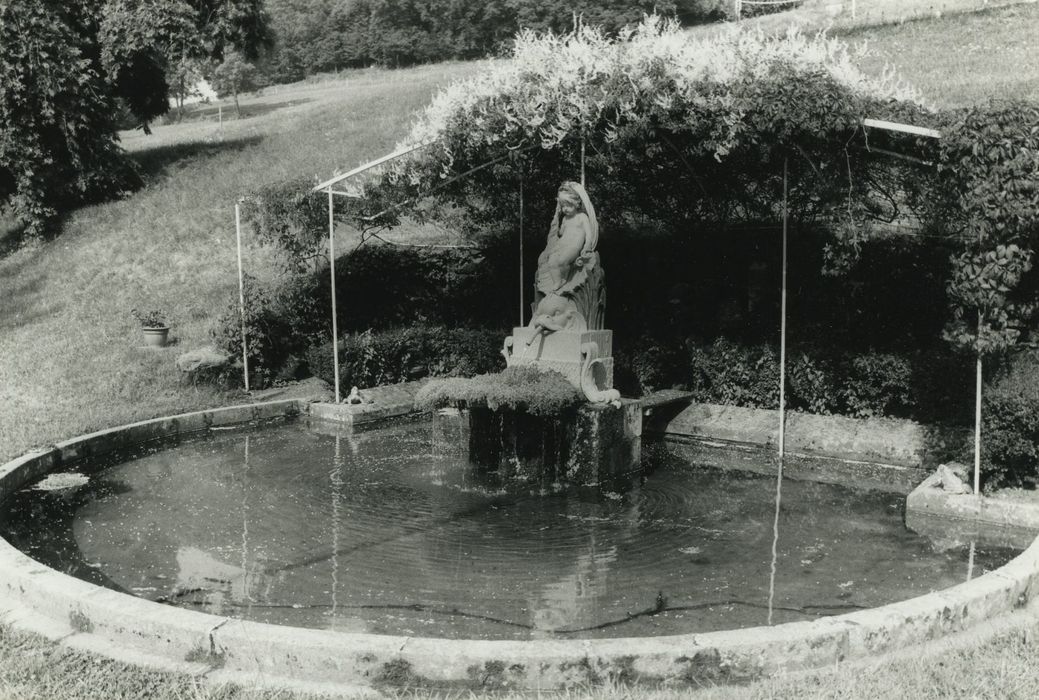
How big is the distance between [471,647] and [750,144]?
24.1ft

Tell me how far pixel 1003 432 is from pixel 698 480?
2836 mm

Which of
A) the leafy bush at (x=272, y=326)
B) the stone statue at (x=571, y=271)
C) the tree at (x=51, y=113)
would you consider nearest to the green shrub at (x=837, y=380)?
the stone statue at (x=571, y=271)

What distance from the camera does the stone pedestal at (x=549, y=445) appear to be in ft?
30.1

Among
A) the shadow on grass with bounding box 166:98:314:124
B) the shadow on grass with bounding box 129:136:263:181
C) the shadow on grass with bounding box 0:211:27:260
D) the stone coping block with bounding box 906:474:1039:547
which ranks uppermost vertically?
the shadow on grass with bounding box 166:98:314:124

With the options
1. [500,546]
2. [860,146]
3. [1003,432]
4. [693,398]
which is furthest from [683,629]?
[693,398]

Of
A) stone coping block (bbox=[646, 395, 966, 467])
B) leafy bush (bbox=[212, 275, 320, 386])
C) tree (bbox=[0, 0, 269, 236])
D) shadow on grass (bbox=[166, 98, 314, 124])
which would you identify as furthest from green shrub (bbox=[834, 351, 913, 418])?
shadow on grass (bbox=[166, 98, 314, 124])

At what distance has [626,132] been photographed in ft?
33.4

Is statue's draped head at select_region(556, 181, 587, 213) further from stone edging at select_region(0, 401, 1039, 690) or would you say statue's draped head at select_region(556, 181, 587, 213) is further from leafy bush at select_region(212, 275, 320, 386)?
leafy bush at select_region(212, 275, 320, 386)

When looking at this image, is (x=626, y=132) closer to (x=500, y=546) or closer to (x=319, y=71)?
(x=500, y=546)

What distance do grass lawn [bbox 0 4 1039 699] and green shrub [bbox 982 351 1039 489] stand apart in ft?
7.94

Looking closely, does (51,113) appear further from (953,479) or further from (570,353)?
(953,479)

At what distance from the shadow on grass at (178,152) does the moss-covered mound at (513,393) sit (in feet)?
70.1

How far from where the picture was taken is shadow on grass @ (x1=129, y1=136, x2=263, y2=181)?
2862cm

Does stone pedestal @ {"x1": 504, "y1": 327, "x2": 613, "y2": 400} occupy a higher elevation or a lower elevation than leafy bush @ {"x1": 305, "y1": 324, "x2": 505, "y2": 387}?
higher
